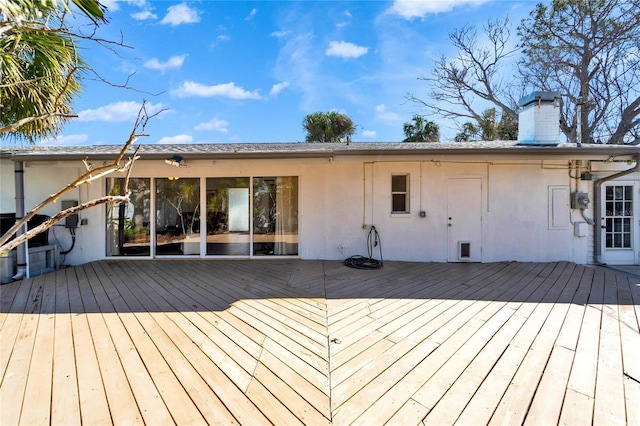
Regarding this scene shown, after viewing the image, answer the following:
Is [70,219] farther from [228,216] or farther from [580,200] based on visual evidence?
[580,200]

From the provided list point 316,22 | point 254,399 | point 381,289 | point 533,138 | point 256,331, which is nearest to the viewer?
point 254,399

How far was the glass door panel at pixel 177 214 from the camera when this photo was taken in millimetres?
6680

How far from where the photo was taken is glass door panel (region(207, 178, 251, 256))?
22.0 ft

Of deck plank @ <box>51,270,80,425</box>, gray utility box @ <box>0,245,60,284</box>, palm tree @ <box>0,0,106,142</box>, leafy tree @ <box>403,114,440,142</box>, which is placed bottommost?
deck plank @ <box>51,270,80,425</box>

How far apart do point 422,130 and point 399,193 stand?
1040 cm

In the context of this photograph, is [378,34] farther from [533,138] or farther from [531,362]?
[531,362]

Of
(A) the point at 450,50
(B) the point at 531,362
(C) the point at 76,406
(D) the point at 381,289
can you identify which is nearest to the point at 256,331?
(C) the point at 76,406

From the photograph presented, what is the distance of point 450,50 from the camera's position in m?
14.0

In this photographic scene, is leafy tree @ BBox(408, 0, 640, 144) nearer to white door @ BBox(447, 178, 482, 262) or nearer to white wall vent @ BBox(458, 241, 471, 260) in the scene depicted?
white door @ BBox(447, 178, 482, 262)

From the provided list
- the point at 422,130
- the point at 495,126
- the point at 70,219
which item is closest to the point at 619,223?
the point at 495,126

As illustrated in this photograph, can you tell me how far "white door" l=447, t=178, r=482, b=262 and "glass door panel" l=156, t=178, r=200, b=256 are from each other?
230 inches

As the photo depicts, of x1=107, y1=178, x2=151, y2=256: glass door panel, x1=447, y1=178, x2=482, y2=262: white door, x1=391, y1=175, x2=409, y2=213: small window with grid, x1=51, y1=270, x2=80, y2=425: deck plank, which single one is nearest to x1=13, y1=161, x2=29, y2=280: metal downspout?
x1=107, y1=178, x2=151, y2=256: glass door panel

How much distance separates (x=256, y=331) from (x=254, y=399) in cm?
104

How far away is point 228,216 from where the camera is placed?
6730mm
